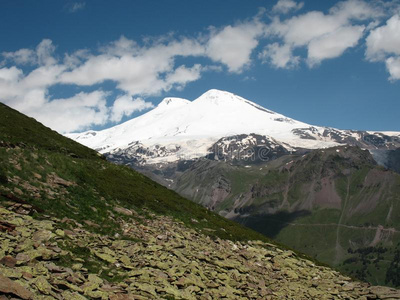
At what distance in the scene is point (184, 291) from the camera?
25672 mm

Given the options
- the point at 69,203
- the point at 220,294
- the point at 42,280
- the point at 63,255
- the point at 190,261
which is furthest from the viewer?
the point at 69,203

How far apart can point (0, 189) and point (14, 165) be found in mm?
9012

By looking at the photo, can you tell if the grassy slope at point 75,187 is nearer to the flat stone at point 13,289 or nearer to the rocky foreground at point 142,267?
the rocky foreground at point 142,267

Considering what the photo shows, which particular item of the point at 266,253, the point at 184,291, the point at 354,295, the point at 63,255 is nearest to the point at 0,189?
the point at 63,255

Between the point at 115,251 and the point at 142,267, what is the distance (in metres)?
2.93

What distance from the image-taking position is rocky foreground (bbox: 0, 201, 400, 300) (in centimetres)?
2075

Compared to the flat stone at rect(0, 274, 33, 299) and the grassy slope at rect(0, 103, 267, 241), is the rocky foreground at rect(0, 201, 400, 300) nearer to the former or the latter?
the flat stone at rect(0, 274, 33, 299)

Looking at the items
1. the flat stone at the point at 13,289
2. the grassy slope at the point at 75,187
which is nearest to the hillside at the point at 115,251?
the flat stone at the point at 13,289

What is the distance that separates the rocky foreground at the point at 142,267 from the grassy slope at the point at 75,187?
11.6 ft

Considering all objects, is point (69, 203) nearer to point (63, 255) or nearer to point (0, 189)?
point (0, 189)

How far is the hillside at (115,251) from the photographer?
71.2ft

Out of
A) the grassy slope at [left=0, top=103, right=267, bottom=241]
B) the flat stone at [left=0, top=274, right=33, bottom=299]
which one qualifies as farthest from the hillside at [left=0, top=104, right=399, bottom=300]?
the grassy slope at [left=0, top=103, right=267, bottom=241]

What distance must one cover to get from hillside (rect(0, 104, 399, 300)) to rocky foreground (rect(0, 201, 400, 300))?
0.08 m

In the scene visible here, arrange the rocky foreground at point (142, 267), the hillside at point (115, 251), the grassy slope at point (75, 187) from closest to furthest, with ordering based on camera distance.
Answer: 1. the rocky foreground at point (142, 267)
2. the hillside at point (115, 251)
3. the grassy slope at point (75, 187)
